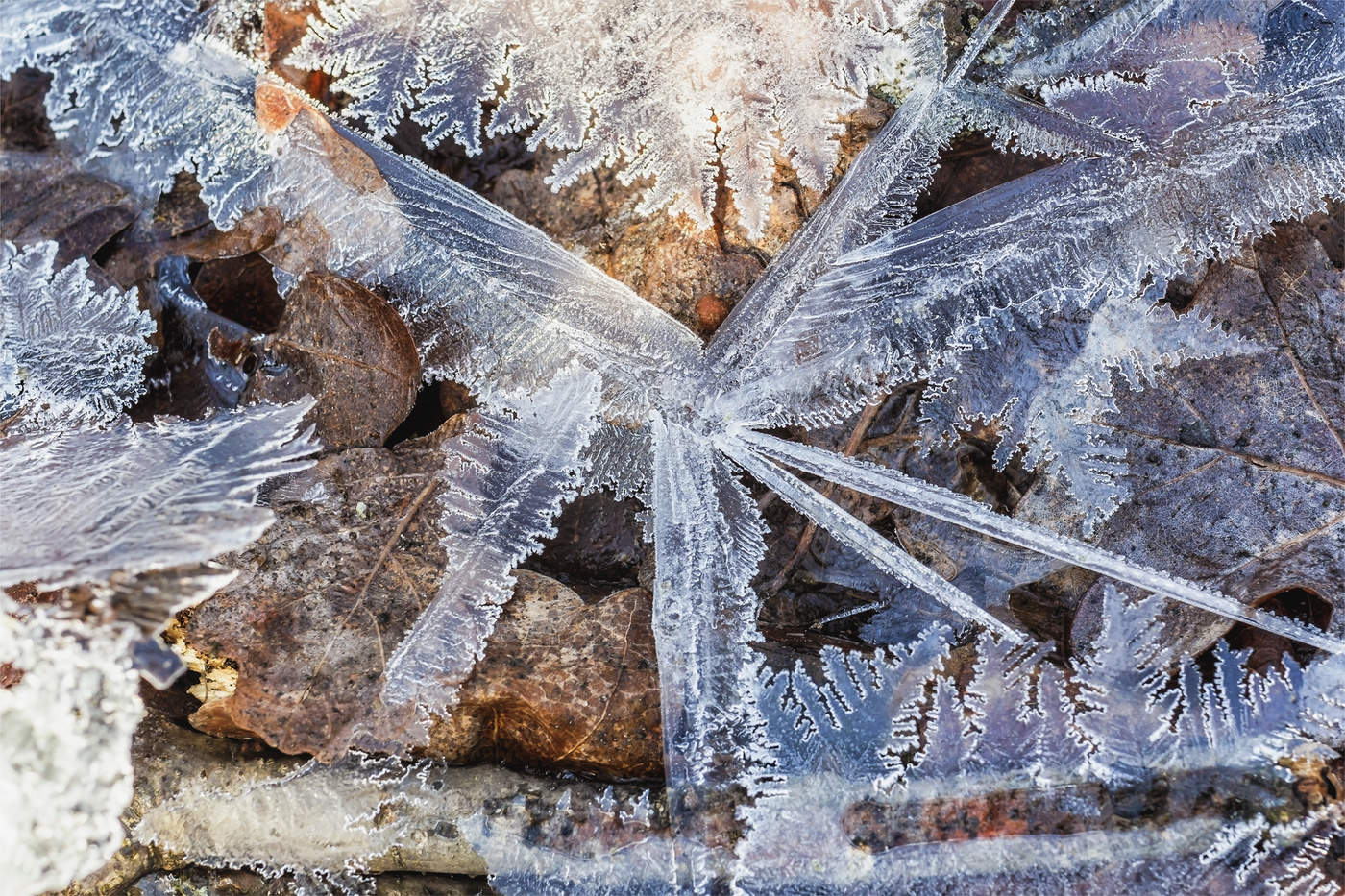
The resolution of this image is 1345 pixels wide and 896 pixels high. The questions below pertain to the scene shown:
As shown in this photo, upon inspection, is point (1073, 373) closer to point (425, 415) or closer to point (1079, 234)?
point (1079, 234)

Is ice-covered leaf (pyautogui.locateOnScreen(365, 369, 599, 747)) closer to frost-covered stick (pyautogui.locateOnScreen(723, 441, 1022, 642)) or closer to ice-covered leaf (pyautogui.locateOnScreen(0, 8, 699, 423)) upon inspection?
ice-covered leaf (pyautogui.locateOnScreen(0, 8, 699, 423))

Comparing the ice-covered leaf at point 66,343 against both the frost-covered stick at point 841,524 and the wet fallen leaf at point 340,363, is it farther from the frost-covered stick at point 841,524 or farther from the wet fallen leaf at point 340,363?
the frost-covered stick at point 841,524

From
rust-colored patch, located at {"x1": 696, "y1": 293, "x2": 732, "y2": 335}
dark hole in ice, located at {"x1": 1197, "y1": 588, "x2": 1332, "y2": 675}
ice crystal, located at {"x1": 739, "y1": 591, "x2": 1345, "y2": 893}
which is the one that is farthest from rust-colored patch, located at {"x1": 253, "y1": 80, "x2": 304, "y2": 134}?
dark hole in ice, located at {"x1": 1197, "y1": 588, "x2": 1332, "y2": 675}

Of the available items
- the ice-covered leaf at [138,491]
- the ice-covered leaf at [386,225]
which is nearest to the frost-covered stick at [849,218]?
the ice-covered leaf at [386,225]

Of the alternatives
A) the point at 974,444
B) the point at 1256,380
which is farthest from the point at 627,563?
the point at 1256,380

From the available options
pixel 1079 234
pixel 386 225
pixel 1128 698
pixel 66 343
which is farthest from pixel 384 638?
pixel 1079 234
